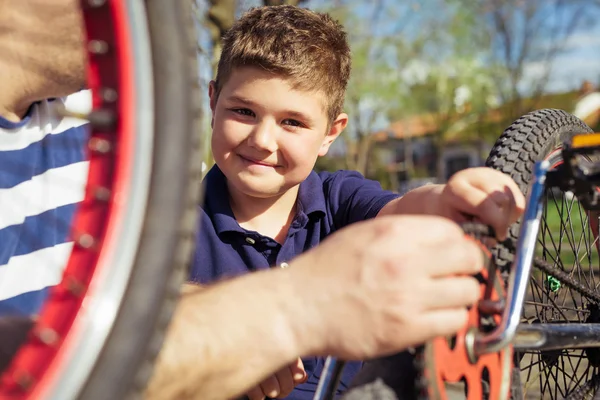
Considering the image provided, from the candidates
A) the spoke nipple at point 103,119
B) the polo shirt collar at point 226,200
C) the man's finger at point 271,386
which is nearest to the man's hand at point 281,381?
the man's finger at point 271,386

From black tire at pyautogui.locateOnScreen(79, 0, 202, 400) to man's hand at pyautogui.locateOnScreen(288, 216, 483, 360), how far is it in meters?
0.21

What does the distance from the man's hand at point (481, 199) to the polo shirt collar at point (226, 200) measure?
1.90ft

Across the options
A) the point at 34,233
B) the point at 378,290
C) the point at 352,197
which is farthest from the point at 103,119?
the point at 352,197

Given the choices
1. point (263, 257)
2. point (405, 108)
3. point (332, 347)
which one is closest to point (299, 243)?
point (263, 257)

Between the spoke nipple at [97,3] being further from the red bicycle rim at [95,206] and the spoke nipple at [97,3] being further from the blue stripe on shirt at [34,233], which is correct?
the blue stripe on shirt at [34,233]

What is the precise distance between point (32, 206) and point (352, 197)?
967mm

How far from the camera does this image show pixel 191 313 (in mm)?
960

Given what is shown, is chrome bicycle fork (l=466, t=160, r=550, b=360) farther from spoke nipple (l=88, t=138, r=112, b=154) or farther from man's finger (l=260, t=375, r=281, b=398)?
spoke nipple (l=88, t=138, r=112, b=154)

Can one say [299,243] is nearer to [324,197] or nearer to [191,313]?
[324,197]

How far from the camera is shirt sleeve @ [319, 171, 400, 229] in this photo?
195cm

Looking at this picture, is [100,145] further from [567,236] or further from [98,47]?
[567,236]

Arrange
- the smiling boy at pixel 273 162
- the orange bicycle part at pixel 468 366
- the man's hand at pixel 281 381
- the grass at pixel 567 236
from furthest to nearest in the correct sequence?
the smiling boy at pixel 273 162
the grass at pixel 567 236
the man's hand at pixel 281 381
the orange bicycle part at pixel 468 366

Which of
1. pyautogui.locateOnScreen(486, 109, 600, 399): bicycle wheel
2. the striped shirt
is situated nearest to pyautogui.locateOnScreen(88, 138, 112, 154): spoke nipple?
the striped shirt

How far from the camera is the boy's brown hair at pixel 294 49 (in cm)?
196
